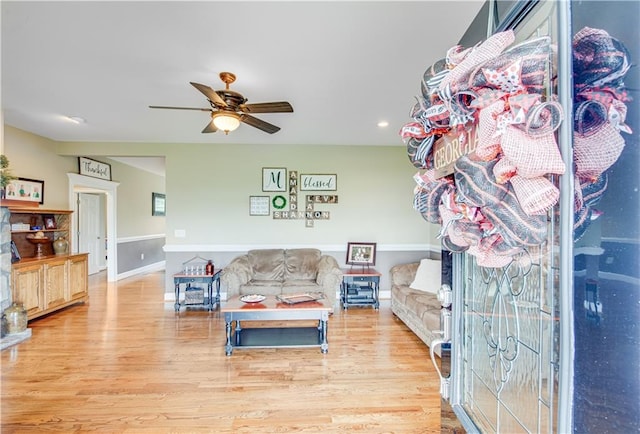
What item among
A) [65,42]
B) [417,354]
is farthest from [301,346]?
[65,42]

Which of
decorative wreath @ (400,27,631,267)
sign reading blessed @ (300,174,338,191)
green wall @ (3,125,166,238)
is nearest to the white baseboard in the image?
green wall @ (3,125,166,238)

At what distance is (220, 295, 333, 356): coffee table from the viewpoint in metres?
2.89

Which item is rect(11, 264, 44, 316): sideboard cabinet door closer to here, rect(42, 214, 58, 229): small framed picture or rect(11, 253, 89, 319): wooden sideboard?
rect(11, 253, 89, 319): wooden sideboard

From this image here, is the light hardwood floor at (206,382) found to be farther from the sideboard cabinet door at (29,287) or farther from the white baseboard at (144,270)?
the white baseboard at (144,270)

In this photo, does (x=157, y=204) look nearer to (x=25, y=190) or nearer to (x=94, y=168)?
(x=94, y=168)

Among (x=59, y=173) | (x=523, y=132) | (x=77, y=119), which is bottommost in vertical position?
(x=523, y=132)

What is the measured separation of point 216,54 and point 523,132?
2371mm

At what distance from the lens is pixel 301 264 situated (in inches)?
183

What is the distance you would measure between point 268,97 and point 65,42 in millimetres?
1568

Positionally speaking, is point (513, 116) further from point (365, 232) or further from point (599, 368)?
point (365, 232)

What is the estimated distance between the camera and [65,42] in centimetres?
216

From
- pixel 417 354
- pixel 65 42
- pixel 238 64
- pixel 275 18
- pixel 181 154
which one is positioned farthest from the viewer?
pixel 181 154

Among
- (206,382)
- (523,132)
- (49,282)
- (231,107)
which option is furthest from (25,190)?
(523,132)

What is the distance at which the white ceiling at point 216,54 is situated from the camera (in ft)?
6.08
